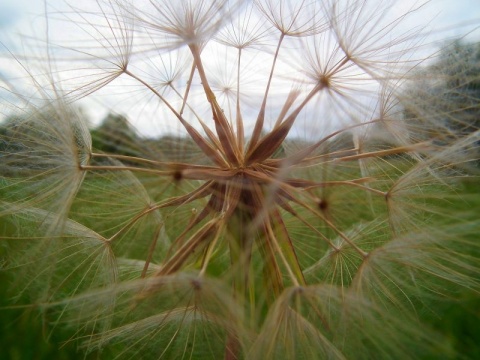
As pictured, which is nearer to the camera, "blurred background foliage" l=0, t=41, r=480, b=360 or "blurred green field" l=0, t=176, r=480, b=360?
"blurred background foliage" l=0, t=41, r=480, b=360

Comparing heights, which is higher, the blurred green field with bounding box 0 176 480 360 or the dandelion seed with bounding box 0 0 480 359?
the dandelion seed with bounding box 0 0 480 359

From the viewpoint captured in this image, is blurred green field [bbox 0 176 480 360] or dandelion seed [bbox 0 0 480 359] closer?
dandelion seed [bbox 0 0 480 359]

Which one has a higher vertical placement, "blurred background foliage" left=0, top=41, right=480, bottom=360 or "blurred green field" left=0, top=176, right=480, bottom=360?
"blurred background foliage" left=0, top=41, right=480, bottom=360

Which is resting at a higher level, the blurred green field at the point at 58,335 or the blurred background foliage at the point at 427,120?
the blurred background foliage at the point at 427,120

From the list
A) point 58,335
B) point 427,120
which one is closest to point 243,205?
point 427,120

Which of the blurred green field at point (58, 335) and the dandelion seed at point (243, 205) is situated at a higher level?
the dandelion seed at point (243, 205)

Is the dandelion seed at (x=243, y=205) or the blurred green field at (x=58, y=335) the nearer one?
the dandelion seed at (x=243, y=205)

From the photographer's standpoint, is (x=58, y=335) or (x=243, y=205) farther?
(x=58, y=335)

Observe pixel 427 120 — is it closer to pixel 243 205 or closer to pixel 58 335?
pixel 243 205

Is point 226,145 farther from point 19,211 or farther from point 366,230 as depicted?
point 19,211

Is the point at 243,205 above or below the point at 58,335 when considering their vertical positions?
above

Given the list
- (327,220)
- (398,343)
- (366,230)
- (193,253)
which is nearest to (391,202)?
(366,230)
